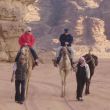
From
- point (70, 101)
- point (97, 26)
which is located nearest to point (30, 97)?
point (70, 101)

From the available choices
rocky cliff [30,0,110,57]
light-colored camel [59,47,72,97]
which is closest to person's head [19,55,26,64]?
light-colored camel [59,47,72,97]

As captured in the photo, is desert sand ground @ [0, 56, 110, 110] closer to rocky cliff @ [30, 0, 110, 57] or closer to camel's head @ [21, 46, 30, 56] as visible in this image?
camel's head @ [21, 46, 30, 56]

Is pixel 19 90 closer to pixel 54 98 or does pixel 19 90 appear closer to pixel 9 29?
→ pixel 54 98

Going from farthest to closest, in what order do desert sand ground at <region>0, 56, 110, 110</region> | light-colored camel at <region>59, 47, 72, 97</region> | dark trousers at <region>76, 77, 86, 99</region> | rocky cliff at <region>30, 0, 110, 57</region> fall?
rocky cliff at <region>30, 0, 110, 57</region> → light-colored camel at <region>59, 47, 72, 97</region> → dark trousers at <region>76, 77, 86, 99</region> → desert sand ground at <region>0, 56, 110, 110</region>

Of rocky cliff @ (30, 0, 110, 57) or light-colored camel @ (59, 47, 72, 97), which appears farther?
rocky cliff @ (30, 0, 110, 57)

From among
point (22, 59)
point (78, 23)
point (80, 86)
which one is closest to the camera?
point (22, 59)

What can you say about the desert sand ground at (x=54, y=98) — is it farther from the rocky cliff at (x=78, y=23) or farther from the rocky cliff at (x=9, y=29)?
the rocky cliff at (x=78, y=23)

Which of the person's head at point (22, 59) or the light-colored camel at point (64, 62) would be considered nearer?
the person's head at point (22, 59)

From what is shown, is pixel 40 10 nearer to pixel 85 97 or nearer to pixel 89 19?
pixel 89 19

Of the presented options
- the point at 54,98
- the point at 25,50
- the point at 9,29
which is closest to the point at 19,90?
the point at 25,50

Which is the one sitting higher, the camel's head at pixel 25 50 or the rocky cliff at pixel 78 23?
the camel's head at pixel 25 50

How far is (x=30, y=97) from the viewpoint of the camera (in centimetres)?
1716

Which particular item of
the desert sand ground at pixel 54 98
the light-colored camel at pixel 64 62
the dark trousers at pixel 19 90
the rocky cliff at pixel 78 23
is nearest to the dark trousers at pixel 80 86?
the desert sand ground at pixel 54 98

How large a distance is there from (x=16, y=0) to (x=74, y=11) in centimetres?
5022
